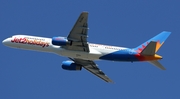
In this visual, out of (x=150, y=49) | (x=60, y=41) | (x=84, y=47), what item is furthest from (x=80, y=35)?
(x=150, y=49)

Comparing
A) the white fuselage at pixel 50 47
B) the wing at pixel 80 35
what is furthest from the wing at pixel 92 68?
the wing at pixel 80 35

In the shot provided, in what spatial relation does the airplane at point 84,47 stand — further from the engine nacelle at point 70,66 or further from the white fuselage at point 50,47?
the engine nacelle at point 70,66

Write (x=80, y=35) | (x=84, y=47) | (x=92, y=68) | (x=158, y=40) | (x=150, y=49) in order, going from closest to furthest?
(x=150, y=49), (x=80, y=35), (x=84, y=47), (x=158, y=40), (x=92, y=68)

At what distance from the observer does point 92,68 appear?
7806 centimetres

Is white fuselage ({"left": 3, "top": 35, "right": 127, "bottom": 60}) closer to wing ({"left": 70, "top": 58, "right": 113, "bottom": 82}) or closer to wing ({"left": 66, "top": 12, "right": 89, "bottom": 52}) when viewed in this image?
wing ({"left": 66, "top": 12, "right": 89, "bottom": 52})

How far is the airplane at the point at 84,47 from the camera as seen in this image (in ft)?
210

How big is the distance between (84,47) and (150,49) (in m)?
11.4

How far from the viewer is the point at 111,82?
258 ft

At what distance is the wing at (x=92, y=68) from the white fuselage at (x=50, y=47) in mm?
6547

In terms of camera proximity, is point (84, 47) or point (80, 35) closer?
point (80, 35)

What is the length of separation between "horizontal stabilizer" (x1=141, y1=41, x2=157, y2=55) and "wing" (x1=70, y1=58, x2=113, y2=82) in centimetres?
1446

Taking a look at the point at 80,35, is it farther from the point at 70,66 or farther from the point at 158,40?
the point at 158,40

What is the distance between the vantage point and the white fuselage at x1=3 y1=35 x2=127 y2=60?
68750mm

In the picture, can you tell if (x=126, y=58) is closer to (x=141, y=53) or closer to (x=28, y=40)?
(x=141, y=53)
